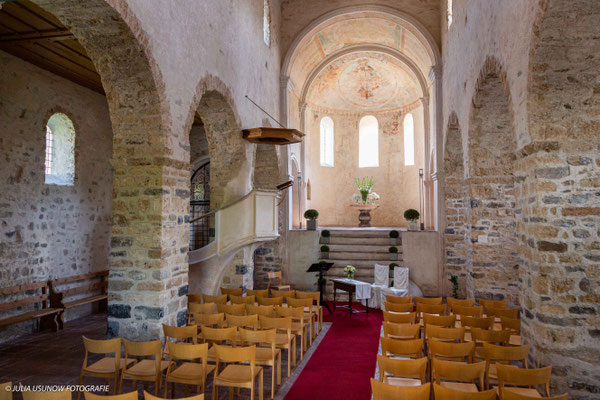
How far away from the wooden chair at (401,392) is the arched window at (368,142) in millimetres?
18167

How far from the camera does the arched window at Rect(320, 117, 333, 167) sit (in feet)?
69.4

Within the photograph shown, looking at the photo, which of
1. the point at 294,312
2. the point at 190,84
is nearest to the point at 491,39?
the point at 190,84

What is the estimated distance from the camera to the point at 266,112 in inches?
492

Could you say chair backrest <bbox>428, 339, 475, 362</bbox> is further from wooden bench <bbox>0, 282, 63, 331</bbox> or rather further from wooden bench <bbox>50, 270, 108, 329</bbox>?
wooden bench <bbox>50, 270, 108, 329</bbox>

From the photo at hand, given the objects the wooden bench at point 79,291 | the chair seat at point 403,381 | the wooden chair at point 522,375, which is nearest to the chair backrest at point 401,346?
the chair seat at point 403,381

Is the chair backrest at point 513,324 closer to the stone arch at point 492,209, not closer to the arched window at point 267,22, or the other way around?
the stone arch at point 492,209

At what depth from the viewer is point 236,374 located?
476 centimetres

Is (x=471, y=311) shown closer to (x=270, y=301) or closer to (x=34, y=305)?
(x=270, y=301)

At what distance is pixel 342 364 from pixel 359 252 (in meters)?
7.31

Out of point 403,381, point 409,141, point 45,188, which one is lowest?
point 403,381

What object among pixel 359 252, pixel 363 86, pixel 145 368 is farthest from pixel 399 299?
pixel 363 86

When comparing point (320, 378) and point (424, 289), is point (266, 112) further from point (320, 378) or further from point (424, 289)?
point (320, 378)

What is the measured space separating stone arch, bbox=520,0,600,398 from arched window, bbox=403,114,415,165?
14662 mm

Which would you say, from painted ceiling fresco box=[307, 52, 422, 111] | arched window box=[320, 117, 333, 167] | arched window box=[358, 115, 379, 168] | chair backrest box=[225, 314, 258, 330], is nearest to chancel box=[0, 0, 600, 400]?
chair backrest box=[225, 314, 258, 330]
